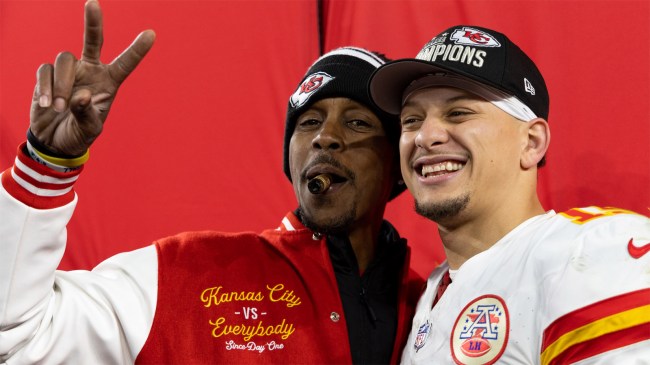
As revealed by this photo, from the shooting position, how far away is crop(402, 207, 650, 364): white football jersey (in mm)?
1223

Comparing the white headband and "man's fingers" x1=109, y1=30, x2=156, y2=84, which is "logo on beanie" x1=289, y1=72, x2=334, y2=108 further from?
"man's fingers" x1=109, y1=30, x2=156, y2=84

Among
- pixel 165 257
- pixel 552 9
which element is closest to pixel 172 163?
pixel 165 257

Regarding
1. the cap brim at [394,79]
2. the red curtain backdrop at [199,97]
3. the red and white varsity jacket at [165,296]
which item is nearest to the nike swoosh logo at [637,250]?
the cap brim at [394,79]

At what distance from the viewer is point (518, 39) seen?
7.84 ft

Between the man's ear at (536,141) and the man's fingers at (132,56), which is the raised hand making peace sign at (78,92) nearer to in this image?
the man's fingers at (132,56)

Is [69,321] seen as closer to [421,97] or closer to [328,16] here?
[421,97]

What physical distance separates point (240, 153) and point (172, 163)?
232 millimetres

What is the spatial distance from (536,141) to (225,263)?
742mm

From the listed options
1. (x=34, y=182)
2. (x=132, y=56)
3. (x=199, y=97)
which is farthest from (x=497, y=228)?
(x=199, y=97)

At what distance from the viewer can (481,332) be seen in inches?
55.2

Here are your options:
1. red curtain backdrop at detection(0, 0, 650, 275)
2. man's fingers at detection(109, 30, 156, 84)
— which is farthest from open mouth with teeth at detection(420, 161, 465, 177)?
red curtain backdrop at detection(0, 0, 650, 275)

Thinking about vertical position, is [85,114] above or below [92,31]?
below

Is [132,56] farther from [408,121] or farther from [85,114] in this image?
[408,121]

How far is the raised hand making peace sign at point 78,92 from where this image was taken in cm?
128
